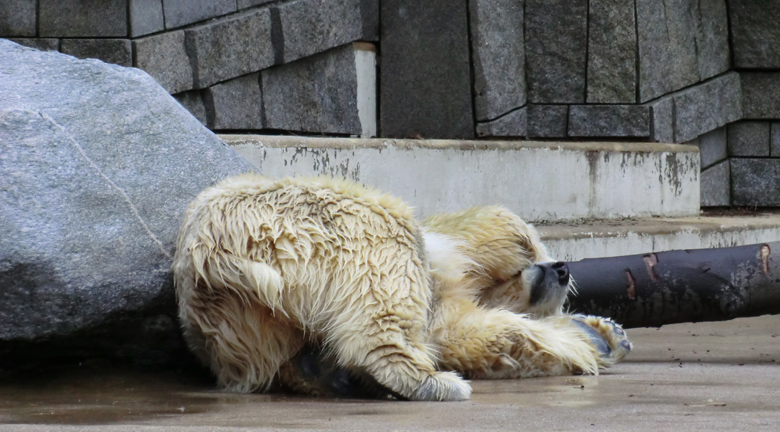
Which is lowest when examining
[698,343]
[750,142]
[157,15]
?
[698,343]

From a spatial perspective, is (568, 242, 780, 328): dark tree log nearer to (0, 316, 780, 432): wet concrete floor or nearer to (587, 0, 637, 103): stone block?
(0, 316, 780, 432): wet concrete floor

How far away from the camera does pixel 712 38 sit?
318 inches

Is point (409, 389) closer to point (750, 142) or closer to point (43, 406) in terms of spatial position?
point (43, 406)

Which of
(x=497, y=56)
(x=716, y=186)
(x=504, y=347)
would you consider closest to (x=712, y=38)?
(x=716, y=186)

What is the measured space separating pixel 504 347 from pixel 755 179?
6.19m

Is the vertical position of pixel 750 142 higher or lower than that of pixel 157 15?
lower

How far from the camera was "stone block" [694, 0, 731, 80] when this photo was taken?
7.93 m

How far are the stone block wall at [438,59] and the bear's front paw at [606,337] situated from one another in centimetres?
296

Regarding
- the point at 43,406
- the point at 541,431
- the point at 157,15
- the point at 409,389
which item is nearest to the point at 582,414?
the point at 541,431

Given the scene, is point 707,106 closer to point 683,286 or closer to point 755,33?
point 755,33

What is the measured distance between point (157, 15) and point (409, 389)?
3451 mm

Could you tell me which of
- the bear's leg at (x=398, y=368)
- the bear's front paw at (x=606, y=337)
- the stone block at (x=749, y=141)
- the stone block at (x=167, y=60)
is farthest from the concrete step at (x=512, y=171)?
the bear's leg at (x=398, y=368)

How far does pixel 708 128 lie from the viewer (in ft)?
26.9

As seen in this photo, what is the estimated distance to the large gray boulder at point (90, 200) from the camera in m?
2.88
